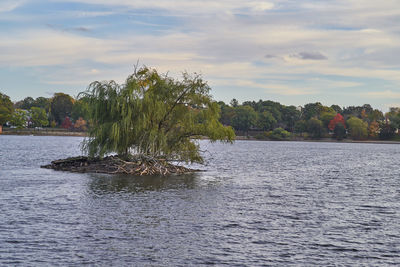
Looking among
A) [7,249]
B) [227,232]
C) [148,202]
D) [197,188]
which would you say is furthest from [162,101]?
[7,249]

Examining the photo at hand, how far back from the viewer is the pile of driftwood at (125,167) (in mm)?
47188

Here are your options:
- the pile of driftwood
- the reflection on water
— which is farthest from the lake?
the pile of driftwood

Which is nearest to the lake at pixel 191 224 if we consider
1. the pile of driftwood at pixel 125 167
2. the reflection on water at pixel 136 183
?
the reflection on water at pixel 136 183

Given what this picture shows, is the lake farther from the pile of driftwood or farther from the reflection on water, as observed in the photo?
the pile of driftwood

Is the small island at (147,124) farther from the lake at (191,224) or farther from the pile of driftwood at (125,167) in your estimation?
the lake at (191,224)

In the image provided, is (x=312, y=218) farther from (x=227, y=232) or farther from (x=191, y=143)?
(x=191, y=143)

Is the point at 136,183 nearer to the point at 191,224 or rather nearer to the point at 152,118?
the point at 152,118

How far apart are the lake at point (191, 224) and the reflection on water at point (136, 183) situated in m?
0.10

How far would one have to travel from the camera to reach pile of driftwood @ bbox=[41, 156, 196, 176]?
4719 centimetres

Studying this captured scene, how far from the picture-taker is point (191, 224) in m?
23.9

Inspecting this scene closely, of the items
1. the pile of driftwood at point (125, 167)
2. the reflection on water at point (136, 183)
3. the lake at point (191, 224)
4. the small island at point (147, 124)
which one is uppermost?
the small island at point (147, 124)

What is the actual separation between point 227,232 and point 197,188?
50.9 ft

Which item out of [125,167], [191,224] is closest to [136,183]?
[125,167]

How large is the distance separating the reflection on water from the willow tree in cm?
391
